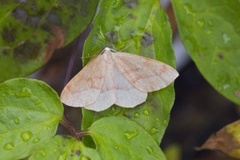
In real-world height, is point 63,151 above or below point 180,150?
above

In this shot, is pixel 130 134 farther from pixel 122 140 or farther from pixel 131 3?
pixel 131 3

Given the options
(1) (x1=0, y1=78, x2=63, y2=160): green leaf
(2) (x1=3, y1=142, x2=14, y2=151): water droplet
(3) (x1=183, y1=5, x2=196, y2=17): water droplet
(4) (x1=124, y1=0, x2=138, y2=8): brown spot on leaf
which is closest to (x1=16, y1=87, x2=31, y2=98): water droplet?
(1) (x1=0, y1=78, x2=63, y2=160): green leaf

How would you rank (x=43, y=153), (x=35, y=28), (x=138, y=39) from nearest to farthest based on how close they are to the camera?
1. (x=43, y=153)
2. (x=138, y=39)
3. (x=35, y=28)

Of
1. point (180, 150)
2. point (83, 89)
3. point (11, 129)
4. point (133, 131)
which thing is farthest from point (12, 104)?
point (180, 150)

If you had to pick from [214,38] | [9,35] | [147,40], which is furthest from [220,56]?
[9,35]

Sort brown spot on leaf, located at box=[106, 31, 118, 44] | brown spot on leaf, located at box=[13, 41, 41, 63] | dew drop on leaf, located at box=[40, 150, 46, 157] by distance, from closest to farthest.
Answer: dew drop on leaf, located at box=[40, 150, 46, 157] < brown spot on leaf, located at box=[106, 31, 118, 44] < brown spot on leaf, located at box=[13, 41, 41, 63]

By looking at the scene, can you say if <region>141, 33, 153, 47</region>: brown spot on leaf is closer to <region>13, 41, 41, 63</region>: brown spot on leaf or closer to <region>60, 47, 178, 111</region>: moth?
<region>60, 47, 178, 111</region>: moth

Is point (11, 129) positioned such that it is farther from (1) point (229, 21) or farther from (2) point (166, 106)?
(1) point (229, 21)
